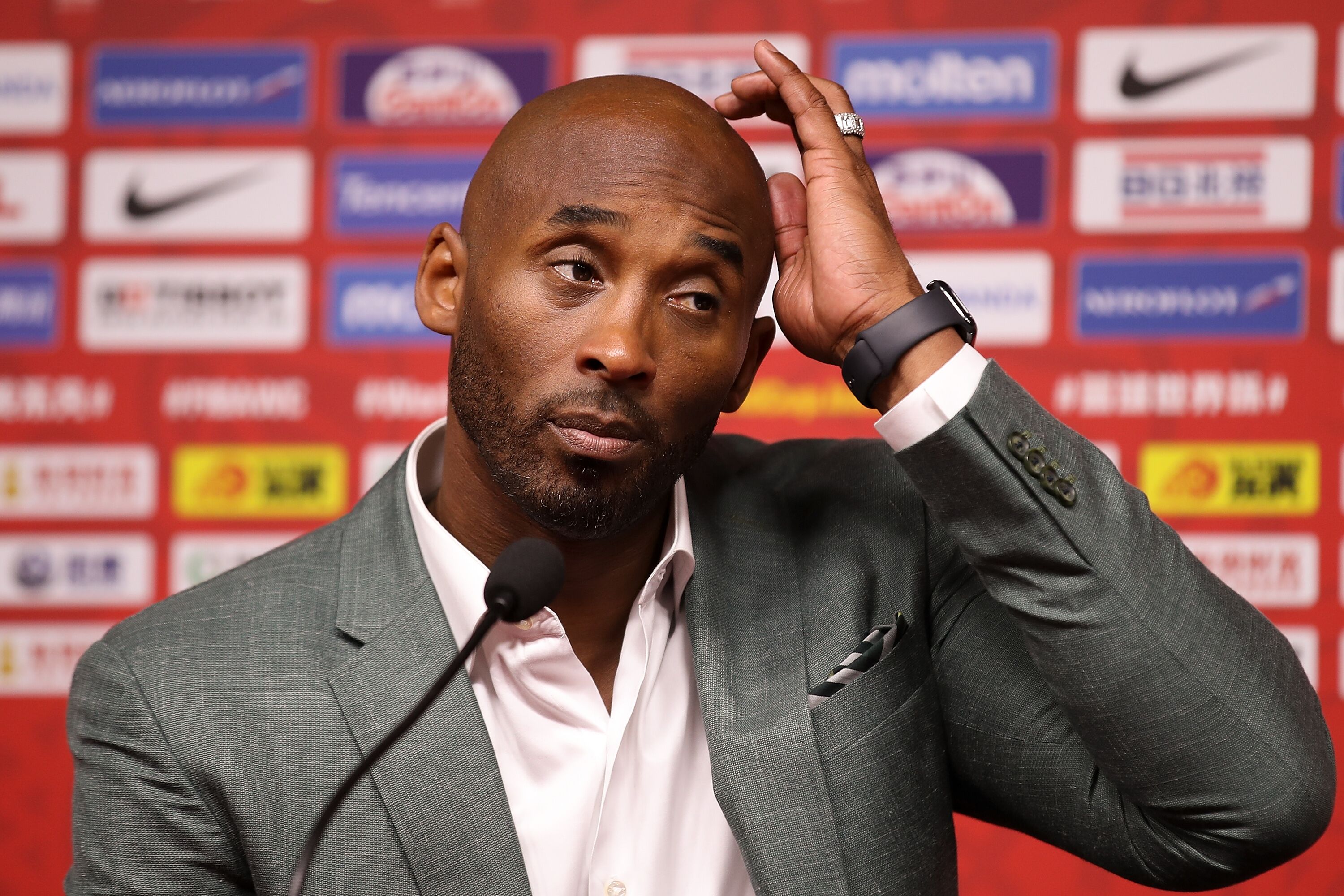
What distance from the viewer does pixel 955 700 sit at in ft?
4.16

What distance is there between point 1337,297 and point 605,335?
5.96ft

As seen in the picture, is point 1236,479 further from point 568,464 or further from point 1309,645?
point 568,464

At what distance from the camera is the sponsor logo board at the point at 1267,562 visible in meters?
2.31

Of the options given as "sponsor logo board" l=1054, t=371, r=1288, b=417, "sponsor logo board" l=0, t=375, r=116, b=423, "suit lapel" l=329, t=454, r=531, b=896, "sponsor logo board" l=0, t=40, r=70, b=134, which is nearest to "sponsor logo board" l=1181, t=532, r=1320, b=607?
"sponsor logo board" l=1054, t=371, r=1288, b=417

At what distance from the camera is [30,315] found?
8.25 ft

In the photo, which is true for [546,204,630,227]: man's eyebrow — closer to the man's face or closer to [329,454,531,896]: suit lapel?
the man's face

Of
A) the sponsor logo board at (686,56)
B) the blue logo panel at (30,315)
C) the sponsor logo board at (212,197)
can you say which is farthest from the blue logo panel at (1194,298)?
the blue logo panel at (30,315)

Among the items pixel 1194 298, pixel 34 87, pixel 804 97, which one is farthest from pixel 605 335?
pixel 34 87

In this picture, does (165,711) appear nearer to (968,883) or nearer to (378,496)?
(378,496)

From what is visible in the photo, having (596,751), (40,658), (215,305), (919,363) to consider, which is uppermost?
(215,305)

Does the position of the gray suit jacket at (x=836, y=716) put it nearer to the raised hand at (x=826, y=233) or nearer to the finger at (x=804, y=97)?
the raised hand at (x=826, y=233)

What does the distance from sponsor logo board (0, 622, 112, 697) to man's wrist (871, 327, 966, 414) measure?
192cm

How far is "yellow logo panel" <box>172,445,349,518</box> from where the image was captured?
246 centimetres

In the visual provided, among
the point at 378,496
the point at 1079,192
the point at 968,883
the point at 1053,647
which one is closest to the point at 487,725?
the point at 378,496
